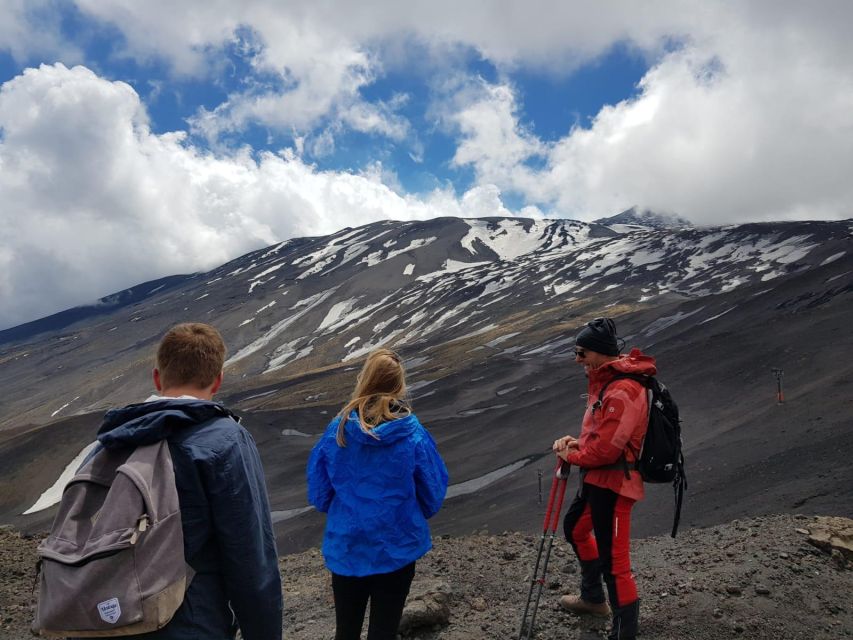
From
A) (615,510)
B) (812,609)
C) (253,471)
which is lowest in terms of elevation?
(812,609)

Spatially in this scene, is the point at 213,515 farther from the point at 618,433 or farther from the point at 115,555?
the point at 618,433

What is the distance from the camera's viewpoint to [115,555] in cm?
184

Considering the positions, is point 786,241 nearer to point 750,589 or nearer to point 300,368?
point 300,368

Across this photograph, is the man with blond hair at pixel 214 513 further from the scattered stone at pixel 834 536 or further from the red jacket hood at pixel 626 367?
the scattered stone at pixel 834 536

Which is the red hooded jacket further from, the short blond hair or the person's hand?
the short blond hair

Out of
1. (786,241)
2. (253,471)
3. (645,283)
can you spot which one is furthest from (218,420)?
(786,241)

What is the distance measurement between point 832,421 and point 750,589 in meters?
10.8

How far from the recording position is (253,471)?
227 cm

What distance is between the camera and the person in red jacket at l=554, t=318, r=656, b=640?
3.84 meters

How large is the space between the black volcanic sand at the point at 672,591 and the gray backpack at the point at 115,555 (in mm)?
3288

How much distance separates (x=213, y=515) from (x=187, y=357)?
0.64 m

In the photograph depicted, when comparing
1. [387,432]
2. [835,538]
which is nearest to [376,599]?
[387,432]

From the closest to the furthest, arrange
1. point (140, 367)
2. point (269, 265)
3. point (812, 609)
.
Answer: point (812, 609) → point (140, 367) → point (269, 265)

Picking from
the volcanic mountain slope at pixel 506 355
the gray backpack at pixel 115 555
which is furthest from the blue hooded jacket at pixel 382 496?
the volcanic mountain slope at pixel 506 355
